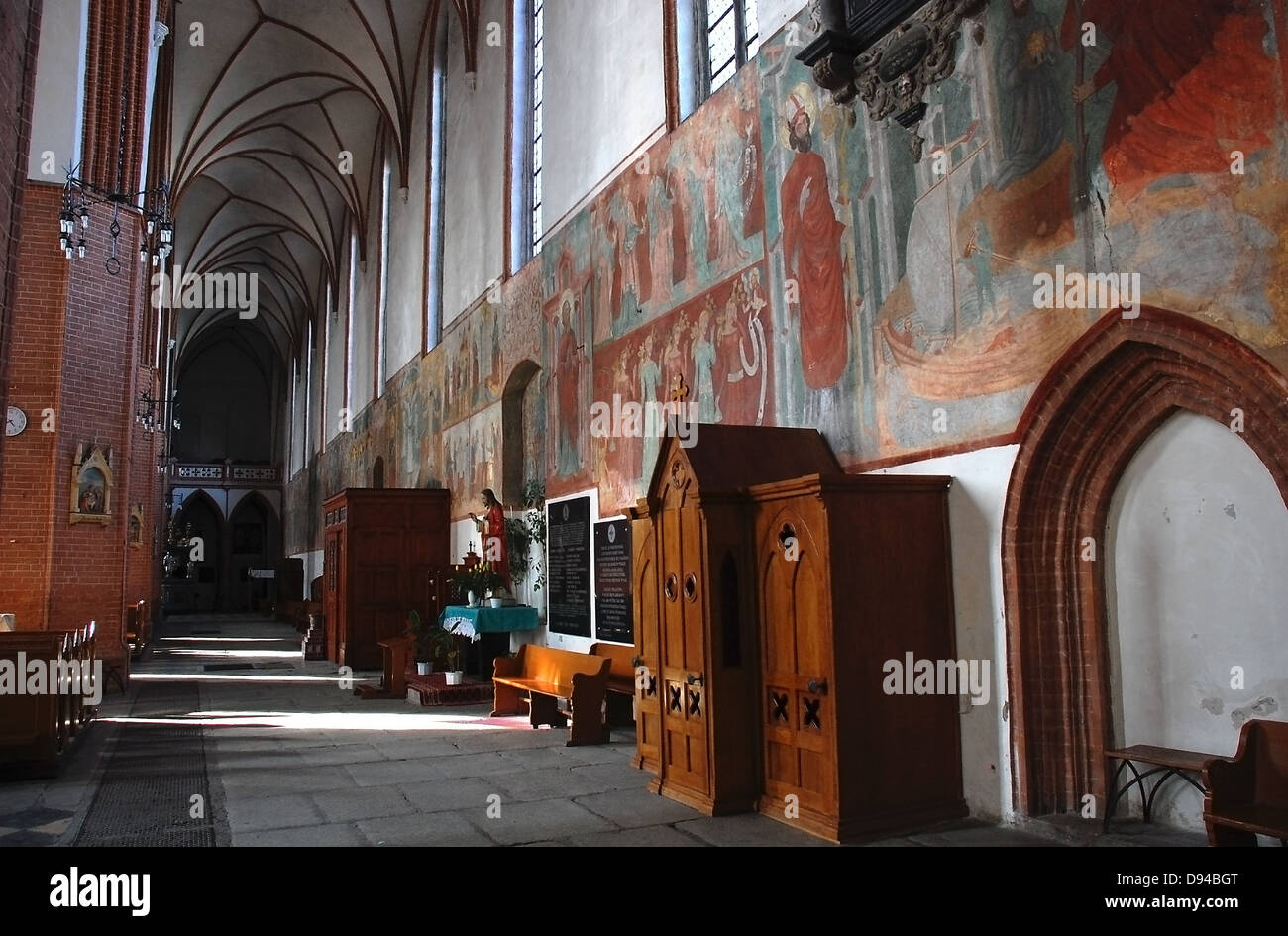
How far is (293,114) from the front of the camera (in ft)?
80.9

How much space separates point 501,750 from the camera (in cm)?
837

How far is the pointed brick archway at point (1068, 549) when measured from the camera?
17.1 feet

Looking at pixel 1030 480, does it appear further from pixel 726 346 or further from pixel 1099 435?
pixel 726 346

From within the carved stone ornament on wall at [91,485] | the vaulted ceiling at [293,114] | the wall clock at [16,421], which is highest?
the vaulted ceiling at [293,114]

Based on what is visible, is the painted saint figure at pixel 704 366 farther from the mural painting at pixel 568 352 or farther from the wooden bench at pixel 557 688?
the mural painting at pixel 568 352

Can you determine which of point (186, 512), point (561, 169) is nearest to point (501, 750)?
point (561, 169)

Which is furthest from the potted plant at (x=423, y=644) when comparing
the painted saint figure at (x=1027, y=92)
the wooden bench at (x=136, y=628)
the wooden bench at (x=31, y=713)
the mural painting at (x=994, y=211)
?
the painted saint figure at (x=1027, y=92)

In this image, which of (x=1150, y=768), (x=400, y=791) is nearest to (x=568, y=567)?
(x=400, y=791)

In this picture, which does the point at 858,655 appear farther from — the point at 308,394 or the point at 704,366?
the point at 308,394

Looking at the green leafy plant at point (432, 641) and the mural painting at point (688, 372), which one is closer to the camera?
the mural painting at point (688, 372)

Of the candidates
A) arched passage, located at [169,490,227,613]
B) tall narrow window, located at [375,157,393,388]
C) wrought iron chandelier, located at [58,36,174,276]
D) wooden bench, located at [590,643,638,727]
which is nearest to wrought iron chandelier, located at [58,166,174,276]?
wrought iron chandelier, located at [58,36,174,276]

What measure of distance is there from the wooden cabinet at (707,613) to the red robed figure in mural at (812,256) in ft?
1.94

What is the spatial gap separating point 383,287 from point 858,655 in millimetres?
20302

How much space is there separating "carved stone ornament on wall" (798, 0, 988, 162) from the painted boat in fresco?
1.33 meters
